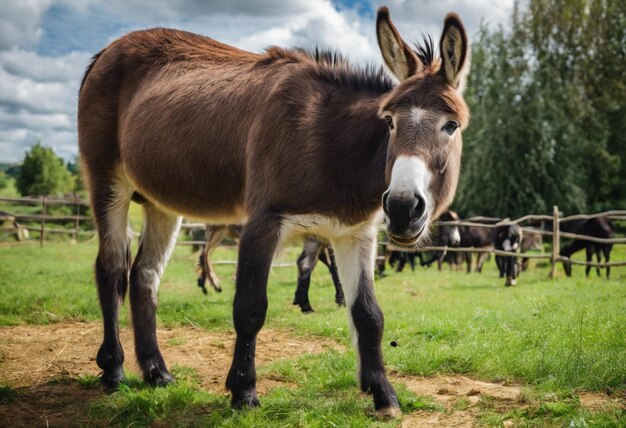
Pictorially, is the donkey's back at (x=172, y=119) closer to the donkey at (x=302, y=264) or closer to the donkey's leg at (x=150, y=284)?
the donkey's leg at (x=150, y=284)

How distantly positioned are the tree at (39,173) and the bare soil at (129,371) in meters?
46.7

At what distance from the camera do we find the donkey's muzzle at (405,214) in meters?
2.82

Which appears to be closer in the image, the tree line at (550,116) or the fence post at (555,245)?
the fence post at (555,245)

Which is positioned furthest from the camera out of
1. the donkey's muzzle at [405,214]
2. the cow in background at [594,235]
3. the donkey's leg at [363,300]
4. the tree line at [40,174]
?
the tree line at [40,174]

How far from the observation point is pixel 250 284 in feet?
11.4

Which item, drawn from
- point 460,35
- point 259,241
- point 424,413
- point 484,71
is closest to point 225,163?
point 259,241

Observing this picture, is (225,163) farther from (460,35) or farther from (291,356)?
(291,356)

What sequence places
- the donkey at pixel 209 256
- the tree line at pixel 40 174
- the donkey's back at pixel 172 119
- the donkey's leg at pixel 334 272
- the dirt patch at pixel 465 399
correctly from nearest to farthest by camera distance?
the dirt patch at pixel 465 399 < the donkey's back at pixel 172 119 < the donkey's leg at pixel 334 272 < the donkey at pixel 209 256 < the tree line at pixel 40 174

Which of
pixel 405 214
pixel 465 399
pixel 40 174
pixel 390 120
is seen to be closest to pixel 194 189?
pixel 390 120

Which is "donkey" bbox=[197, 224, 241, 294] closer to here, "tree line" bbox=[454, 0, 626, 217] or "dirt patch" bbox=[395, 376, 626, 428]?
"dirt patch" bbox=[395, 376, 626, 428]

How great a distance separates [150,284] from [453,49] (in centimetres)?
310

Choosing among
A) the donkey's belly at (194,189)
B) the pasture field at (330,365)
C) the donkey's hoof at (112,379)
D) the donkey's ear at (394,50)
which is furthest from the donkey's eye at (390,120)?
the donkey's hoof at (112,379)

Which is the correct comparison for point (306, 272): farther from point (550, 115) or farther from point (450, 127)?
point (550, 115)

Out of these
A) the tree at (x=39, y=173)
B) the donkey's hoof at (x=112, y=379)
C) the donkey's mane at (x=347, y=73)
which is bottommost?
the donkey's hoof at (x=112, y=379)
